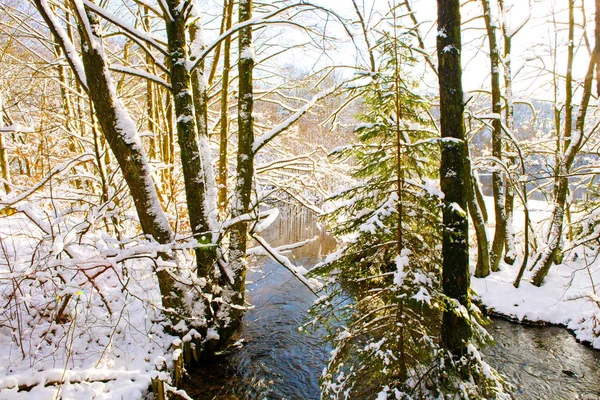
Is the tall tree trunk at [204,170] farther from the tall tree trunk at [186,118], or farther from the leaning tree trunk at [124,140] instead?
the leaning tree trunk at [124,140]

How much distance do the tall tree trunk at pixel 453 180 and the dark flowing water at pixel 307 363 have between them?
5.56 ft

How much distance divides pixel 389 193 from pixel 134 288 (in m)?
5.21

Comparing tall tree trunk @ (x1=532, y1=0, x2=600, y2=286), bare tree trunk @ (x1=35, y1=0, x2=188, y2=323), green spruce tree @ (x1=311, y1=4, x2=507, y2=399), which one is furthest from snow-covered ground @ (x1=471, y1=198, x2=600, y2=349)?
bare tree trunk @ (x1=35, y1=0, x2=188, y2=323)

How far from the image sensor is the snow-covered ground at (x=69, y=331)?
10.1ft

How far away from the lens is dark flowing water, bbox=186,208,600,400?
4.89m

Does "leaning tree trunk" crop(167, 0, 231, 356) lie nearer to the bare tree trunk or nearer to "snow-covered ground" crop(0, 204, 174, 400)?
the bare tree trunk

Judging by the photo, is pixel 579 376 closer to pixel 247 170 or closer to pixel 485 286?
pixel 485 286

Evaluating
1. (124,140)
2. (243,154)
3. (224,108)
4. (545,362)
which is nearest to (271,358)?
(243,154)

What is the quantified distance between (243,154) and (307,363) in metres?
4.07

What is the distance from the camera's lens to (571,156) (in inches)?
308

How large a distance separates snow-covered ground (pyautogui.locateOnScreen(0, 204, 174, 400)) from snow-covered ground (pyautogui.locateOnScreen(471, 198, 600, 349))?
7.64 meters

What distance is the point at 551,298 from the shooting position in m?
7.52

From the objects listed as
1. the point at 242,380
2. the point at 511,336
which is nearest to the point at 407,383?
the point at 242,380

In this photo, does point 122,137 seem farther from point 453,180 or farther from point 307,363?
point 307,363
